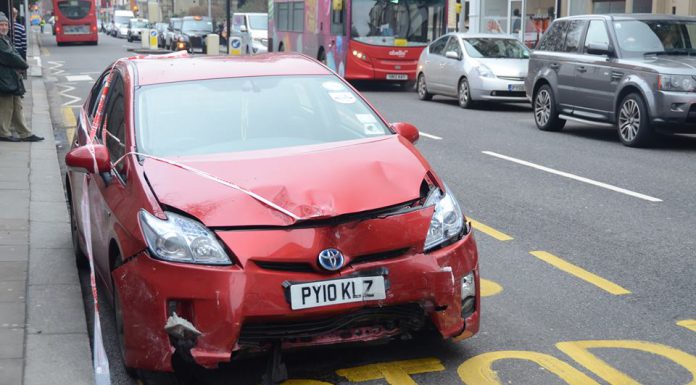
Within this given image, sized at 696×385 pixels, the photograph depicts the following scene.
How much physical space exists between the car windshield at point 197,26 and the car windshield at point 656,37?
37.8 metres

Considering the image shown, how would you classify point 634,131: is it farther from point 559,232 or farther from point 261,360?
point 261,360

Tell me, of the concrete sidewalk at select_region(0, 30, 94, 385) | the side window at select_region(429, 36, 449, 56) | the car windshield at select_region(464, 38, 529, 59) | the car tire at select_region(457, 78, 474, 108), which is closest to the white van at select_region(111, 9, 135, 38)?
the side window at select_region(429, 36, 449, 56)

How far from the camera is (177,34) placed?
5075 centimetres

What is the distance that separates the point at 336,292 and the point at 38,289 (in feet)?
8.49

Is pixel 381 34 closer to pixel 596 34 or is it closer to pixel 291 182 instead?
pixel 596 34

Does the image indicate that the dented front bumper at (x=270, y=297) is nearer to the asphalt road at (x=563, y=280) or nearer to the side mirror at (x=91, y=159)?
the asphalt road at (x=563, y=280)

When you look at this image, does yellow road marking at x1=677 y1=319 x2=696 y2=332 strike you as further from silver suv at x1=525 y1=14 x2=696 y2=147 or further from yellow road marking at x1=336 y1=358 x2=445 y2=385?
silver suv at x1=525 y1=14 x2=696 y2=147

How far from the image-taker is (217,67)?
632 centimetres

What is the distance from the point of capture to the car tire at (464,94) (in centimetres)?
2084

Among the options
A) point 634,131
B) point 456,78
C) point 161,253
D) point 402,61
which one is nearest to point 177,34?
point 402,61

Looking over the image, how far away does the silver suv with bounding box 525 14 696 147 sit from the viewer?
44.6 feet

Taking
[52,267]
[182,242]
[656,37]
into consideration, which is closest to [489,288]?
[182,242]

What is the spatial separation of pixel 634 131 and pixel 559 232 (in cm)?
646

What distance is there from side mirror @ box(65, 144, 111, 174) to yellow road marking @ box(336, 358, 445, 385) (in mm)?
1692
